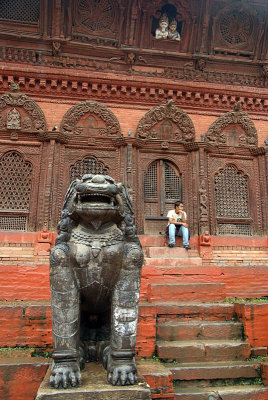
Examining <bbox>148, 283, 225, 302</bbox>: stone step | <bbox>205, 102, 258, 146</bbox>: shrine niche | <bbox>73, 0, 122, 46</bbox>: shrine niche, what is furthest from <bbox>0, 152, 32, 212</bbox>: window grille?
<bbox>205, 102, 258, 146</bbox>: shrine niche

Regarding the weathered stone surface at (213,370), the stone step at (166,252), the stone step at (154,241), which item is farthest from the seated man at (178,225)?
the weathered stone surface at (213,370)

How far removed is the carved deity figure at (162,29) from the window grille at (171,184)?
4103 mm

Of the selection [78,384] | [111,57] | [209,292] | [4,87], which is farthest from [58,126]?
[78,384]

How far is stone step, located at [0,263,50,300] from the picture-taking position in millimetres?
6109

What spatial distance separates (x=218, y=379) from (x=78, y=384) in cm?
201

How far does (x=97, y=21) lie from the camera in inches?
408

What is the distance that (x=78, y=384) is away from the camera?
2.74 meters

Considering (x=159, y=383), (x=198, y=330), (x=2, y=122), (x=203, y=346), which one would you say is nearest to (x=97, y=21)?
(x=2, y=122)

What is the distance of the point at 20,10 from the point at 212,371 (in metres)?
10.9

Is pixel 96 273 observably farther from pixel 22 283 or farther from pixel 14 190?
pixel 14 190

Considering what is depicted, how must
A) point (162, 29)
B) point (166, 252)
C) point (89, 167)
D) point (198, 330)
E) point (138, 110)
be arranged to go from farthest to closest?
1. point (162, 29)
2. point (138, 110)
3. point (89, 167)
4. point (166, 252)
5. point (198, 330)

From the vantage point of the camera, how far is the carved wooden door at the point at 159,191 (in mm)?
9344

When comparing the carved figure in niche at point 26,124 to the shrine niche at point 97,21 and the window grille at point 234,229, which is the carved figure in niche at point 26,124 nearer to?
the shrine niche at point 97,21

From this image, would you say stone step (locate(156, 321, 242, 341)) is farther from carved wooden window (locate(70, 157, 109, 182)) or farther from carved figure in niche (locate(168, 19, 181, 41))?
carved figure in niche (locate(168, 19, 181, 41))
